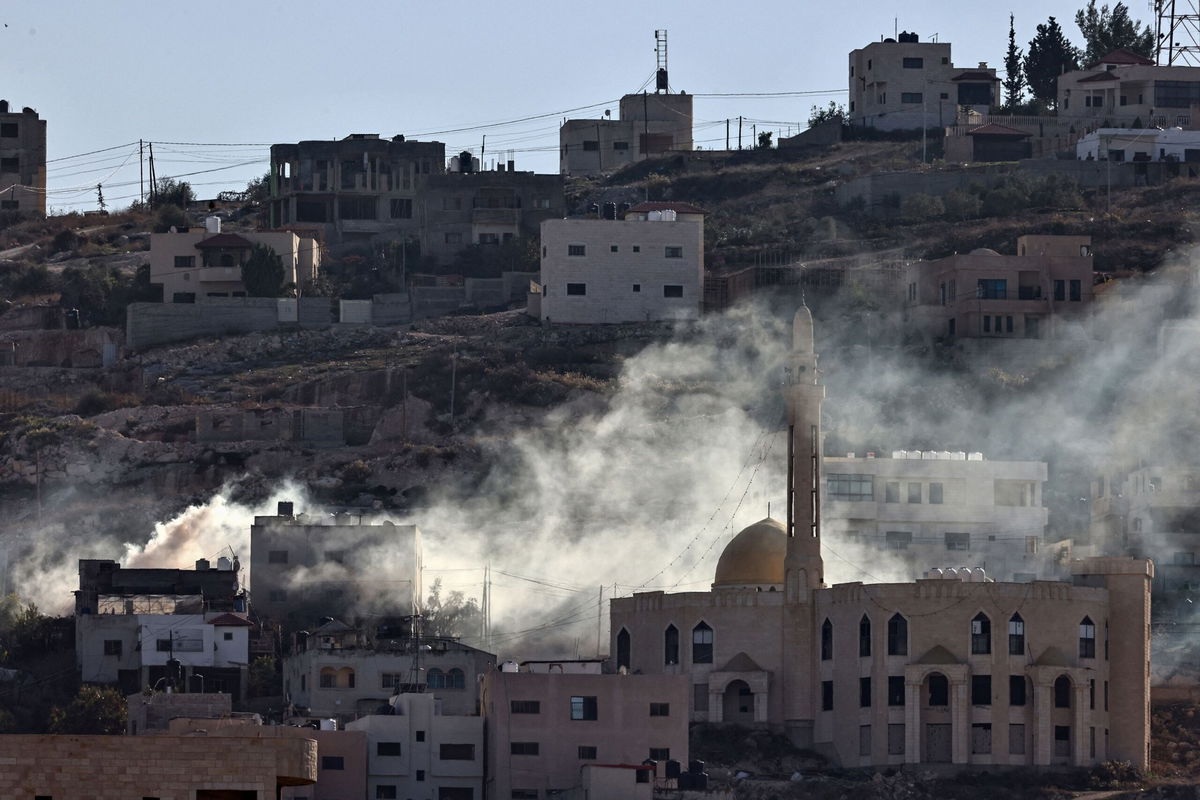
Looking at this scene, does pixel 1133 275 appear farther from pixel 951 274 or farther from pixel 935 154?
pixel 935 154

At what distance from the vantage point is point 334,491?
110 meters

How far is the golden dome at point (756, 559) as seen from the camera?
89812mm

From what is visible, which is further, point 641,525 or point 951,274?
point 951,274

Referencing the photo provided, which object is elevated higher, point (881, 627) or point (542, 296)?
point (542, 296)

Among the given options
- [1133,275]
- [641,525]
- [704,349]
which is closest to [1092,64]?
[1133,275]

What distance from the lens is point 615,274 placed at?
414 feet

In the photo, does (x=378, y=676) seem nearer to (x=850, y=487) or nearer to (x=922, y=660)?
(x=922, y=660)

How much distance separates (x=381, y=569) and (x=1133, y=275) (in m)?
39.0

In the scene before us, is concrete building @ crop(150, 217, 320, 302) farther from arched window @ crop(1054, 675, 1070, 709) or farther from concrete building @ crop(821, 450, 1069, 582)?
arched window @ crop(1054, 675, 1070, 709)

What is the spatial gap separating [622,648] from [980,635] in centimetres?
1001

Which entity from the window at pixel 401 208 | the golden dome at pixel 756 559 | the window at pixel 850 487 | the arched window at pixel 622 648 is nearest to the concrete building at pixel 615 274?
the window at pixel 401 208

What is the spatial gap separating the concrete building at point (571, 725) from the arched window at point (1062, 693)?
9.52 meters

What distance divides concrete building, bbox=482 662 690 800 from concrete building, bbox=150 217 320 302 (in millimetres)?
49408

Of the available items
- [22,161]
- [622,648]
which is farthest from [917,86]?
[622,648]
